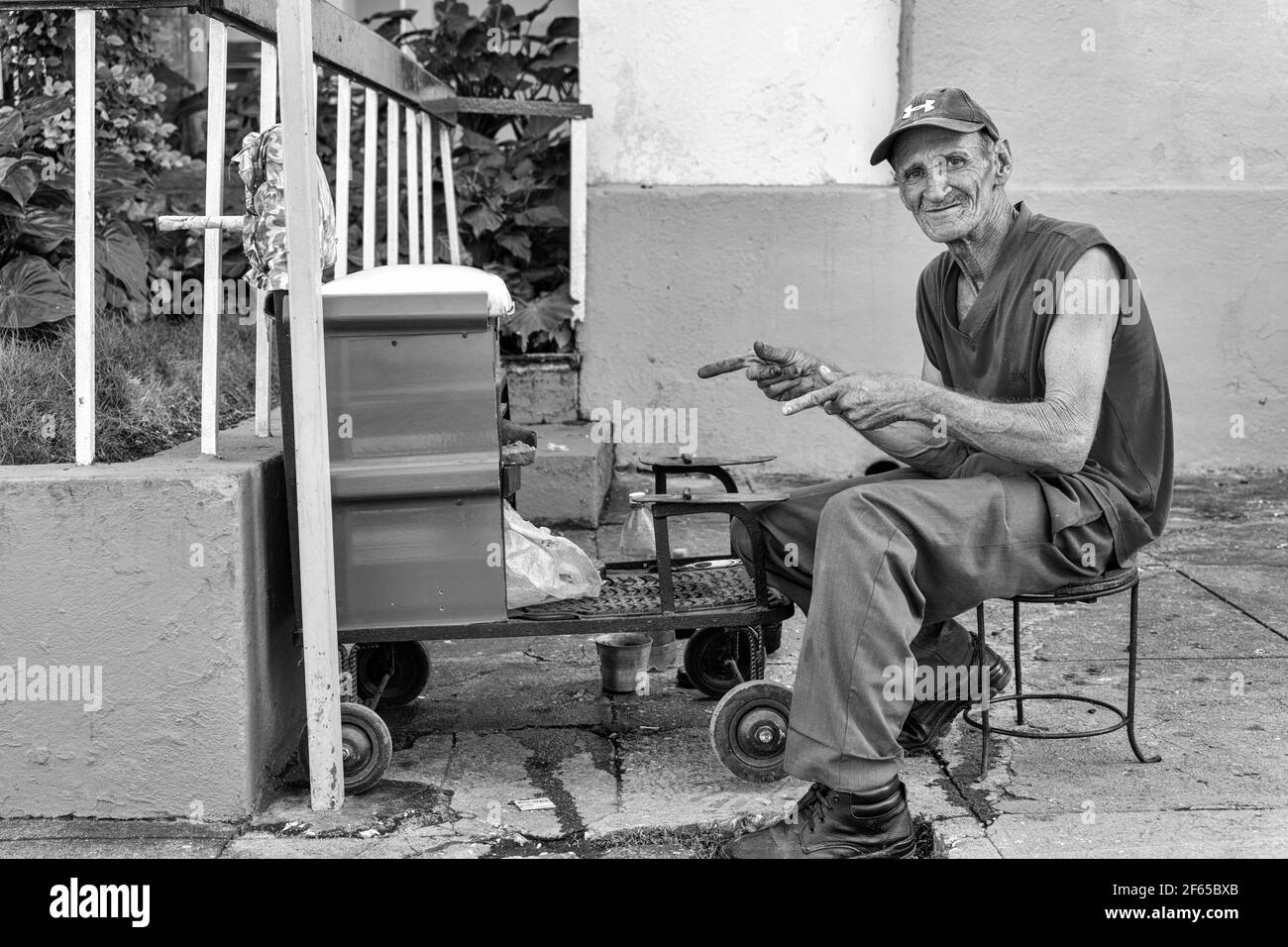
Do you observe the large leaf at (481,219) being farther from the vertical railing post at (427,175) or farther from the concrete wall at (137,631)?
the concrete wall at (137,631)

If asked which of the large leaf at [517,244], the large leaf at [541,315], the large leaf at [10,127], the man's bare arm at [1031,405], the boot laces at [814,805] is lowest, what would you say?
the boot laces at [814,805]

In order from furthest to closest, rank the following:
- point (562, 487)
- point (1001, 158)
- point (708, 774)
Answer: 1. point (562, 487)
2. point (708, 774)
3. point (1001, 158)

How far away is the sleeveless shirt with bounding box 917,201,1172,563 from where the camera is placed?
3156mm

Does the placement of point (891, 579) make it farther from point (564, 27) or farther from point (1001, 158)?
point (564, 27)

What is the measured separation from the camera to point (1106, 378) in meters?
3.23

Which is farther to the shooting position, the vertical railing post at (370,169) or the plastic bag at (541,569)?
the vertical railing post at (370,169)

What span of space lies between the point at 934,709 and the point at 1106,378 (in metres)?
0.92

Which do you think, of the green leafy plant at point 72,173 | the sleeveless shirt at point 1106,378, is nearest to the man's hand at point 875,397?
the sleeveless shirt at point 1106,378

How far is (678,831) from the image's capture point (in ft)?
10.1

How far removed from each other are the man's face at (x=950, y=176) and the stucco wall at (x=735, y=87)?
3031 millimetres

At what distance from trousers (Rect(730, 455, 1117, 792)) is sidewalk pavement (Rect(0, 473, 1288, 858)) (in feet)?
1.15

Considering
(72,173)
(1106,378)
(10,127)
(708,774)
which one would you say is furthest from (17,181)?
(1106,378)

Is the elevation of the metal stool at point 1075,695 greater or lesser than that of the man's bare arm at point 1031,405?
lesser

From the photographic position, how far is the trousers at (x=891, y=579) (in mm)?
2828
